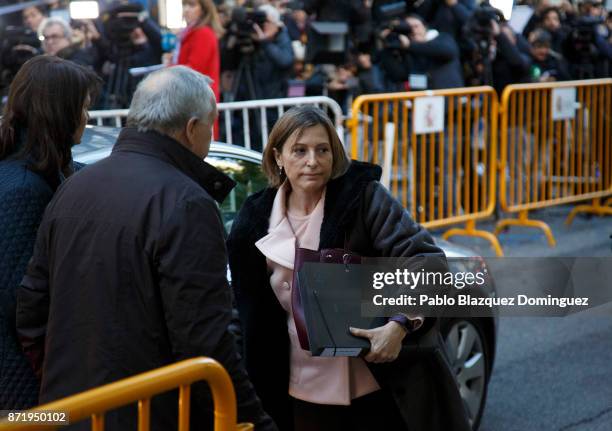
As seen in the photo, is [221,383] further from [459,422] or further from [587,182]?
[587,182]

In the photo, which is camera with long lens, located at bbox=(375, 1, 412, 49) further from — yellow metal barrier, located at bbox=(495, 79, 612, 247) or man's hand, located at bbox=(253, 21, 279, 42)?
yellow metal barrier, located at bbox=(495, 79, 612, 247)

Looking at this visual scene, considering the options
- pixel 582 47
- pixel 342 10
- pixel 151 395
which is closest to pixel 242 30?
pixel 342 10

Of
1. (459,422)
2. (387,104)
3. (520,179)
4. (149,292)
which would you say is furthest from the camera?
(520,179)

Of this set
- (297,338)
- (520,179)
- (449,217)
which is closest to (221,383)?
(297,338)

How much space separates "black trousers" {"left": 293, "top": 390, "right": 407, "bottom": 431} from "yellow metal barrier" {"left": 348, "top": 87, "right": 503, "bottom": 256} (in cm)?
512

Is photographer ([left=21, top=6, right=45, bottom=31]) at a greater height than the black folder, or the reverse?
photographer ([left=21, top=6, right=45, bottom=31])

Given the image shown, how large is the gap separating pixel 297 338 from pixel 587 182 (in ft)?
26.0

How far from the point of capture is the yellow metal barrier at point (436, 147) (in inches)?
340

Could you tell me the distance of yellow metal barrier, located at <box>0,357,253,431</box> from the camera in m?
2.20

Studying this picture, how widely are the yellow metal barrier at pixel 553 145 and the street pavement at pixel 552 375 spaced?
2.41m

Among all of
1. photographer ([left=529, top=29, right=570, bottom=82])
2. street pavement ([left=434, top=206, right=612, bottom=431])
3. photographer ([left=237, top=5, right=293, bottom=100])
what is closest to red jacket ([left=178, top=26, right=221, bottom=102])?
photographer ([left=237, top=5, right=293, bottom=100])

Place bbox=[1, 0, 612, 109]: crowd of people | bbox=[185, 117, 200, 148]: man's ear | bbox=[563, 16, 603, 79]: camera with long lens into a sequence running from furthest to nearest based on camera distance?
bbox=[563, 16, 603, 79]: camera with long lens < bbox=[1, 0, 612, 109]: crowd of people < bbox=[185, 117, 200, 148]: man's ear

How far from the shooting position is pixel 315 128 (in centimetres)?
350

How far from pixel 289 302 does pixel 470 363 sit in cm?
207
